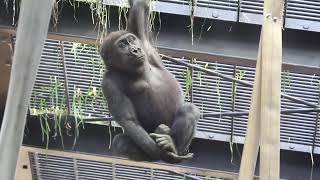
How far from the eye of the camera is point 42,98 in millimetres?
6410

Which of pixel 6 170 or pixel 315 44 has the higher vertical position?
pixel 315 44

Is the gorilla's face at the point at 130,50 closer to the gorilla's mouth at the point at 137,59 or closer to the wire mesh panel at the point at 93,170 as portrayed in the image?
the gorilla's mouth at the point at 137,59

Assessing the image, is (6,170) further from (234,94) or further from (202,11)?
(234,94)

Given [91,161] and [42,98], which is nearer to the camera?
Answer: [42,98]

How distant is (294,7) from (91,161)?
2.47 meters

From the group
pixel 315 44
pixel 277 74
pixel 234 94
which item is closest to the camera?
pixel 277 74

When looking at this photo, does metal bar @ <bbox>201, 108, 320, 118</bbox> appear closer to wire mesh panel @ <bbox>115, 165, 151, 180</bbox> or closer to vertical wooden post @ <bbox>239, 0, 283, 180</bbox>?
wire mesh panel @ <bbox>115, 165, 151, 180</bbox>

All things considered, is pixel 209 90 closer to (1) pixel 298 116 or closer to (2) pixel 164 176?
(1) pixel 298 116

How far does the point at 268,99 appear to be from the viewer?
337 cm

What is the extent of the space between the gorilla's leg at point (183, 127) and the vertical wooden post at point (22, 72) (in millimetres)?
1288

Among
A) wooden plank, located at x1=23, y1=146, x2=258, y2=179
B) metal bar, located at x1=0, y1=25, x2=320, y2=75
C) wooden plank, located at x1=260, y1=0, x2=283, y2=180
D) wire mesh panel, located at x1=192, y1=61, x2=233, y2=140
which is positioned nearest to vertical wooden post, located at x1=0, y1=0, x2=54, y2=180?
wooden plank, located at x1=260, y1=0, x2=283, y2=180

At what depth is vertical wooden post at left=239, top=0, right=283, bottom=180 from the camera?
3303 mm

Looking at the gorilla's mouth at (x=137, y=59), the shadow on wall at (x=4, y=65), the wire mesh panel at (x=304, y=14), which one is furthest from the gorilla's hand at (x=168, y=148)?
the shadow on wall at (x=4, y=65)

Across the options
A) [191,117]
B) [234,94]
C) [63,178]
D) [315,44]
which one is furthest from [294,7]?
[63,178]
